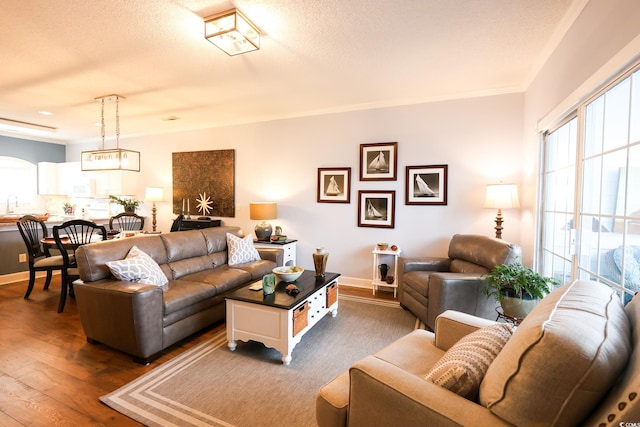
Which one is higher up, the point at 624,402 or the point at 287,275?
the point at 624,402

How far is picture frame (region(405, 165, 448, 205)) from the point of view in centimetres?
389

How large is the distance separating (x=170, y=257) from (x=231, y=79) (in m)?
2.15

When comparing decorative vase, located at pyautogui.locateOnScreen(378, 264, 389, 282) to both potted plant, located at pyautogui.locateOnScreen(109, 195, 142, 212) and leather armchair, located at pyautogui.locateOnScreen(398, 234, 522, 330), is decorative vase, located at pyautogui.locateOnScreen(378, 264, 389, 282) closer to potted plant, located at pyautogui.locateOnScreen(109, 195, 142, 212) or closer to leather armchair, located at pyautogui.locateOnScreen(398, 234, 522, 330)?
leather armchair, located at pyautogui.locateOnScreen(398, 234, 522, 330)

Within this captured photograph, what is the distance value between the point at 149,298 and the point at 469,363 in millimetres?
2213

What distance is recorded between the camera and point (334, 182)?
176 inches

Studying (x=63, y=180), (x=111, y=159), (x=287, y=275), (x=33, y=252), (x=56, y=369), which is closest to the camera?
(x=56, y=369)

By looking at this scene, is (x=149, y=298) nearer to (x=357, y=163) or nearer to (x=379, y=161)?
(x=357, y=163)

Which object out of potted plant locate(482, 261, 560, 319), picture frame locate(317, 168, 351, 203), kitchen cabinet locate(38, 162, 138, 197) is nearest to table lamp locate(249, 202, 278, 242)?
picture frame locate(317, 168, 351, 203)

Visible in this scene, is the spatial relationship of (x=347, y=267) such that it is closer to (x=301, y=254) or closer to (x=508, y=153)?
(x=301, y=254)

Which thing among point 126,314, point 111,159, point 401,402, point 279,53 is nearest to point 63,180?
point 111,159

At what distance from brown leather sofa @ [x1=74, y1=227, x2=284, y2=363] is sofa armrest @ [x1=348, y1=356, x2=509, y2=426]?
1840 millimetres

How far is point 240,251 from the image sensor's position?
373 centimetres

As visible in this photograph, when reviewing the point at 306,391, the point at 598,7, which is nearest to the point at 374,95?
the point at 598,7

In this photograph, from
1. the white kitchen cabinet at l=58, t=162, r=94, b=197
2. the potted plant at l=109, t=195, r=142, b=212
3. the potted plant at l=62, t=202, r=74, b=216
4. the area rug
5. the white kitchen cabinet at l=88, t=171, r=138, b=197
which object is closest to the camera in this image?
the area rug
